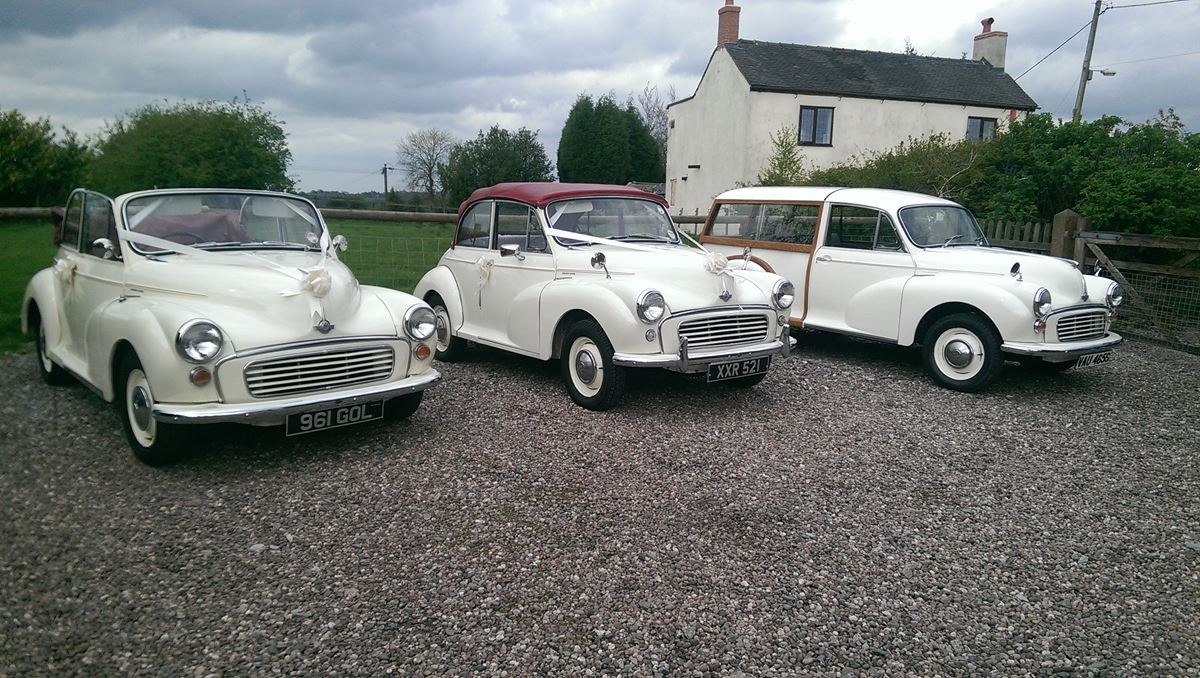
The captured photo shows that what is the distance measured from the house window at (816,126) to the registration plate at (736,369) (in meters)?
20.8

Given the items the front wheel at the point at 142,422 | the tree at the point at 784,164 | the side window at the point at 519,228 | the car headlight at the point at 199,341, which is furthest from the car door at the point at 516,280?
the tree at the point at 784,164

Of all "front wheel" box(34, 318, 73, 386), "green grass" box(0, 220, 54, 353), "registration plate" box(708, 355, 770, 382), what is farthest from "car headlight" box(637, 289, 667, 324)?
"green grass" box(0, 220, 54, 353)

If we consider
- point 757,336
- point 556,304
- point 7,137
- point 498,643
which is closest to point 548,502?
point 498,643

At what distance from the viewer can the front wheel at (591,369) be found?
18.9 feet

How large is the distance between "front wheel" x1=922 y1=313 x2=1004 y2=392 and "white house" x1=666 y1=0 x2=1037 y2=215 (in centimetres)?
1885

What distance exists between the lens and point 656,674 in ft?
9.00

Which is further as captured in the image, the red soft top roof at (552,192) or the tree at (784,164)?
the tree at (784,164)

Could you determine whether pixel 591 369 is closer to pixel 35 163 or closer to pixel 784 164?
pixel 35 163

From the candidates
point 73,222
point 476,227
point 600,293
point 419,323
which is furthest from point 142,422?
point 476,227

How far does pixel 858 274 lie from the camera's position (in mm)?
7680

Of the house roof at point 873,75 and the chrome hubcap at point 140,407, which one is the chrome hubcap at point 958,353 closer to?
the chrome hubcap at point 140,407

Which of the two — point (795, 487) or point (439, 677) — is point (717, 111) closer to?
point (795, 487)

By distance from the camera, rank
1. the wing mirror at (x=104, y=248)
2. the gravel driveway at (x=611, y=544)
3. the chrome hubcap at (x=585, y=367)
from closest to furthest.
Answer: the gravel driveway at (x=611, y=544)
the wing mirror at (x=104, y=248)
the chrome hubcap at (x=585, y=367)

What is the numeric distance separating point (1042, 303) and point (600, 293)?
12.6ft
